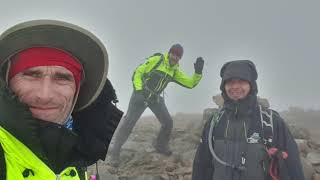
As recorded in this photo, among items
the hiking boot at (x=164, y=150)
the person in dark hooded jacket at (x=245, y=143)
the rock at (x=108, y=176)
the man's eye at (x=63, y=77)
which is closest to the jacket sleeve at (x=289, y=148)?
the person in dark hooded jacket at (x=245, y=143)

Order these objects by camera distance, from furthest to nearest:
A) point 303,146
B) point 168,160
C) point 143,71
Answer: point 303,146 < point 168,160 < point 143,71

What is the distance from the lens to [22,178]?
210cm

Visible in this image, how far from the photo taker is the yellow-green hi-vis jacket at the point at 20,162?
2.07 meters

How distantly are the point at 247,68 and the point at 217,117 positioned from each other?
83cm

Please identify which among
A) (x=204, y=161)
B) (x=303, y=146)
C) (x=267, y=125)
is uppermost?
(x=267, y=125)

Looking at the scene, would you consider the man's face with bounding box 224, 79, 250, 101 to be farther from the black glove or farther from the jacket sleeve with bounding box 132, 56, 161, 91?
the black glove

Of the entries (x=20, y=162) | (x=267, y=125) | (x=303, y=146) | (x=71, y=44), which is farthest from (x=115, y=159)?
(x=20, y=162)

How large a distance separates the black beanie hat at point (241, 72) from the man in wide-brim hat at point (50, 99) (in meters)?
4.07

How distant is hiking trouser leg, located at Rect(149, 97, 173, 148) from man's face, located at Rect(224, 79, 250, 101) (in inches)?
226

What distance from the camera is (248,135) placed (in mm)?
6207

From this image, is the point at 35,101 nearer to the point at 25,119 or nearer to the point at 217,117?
the point at 25,119

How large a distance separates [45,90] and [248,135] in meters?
4.25

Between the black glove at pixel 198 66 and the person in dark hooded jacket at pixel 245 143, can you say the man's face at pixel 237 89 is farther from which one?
the black glove at pixel 198 66

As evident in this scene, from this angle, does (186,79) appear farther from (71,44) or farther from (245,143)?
(71,44)
